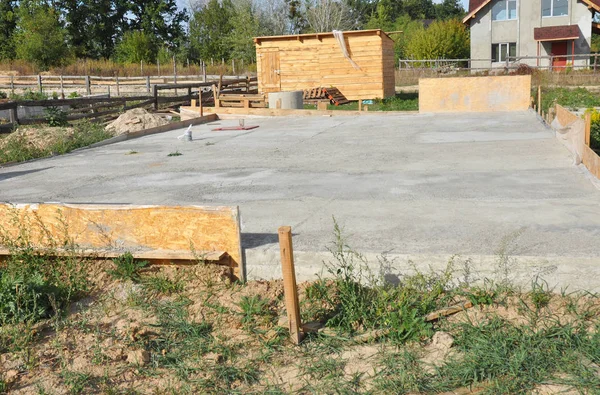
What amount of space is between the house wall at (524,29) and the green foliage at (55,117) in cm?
3308

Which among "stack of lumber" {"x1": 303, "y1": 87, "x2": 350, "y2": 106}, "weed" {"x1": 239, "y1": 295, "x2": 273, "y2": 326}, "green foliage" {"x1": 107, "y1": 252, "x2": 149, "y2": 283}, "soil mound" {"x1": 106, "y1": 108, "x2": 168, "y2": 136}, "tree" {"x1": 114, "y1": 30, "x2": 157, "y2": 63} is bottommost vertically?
"weed" {"x1": 239, "y1": 295, "x2": 273, "y2": 326}

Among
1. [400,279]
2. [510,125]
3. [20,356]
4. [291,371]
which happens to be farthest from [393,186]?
[510,125]

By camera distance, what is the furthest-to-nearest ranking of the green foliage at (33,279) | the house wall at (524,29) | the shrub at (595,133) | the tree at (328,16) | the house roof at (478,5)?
the tree at (328,16) < the house wall at (524,29) < the house roof at (478,5) < the shrub at (595,133) < the green foliage at (33,279)

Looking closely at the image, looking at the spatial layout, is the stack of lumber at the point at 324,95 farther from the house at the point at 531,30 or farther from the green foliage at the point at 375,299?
the green foliage at the point at 375,299

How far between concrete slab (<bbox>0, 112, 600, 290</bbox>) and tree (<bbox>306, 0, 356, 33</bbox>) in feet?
172

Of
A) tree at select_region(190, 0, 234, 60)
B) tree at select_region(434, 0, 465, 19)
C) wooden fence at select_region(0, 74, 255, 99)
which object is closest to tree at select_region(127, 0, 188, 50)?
tree at select_region(190, 0, 234, 60)

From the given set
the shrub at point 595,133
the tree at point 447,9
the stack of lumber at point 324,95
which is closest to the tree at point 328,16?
the tree at point 447,9

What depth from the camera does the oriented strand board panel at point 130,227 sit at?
5.48 m

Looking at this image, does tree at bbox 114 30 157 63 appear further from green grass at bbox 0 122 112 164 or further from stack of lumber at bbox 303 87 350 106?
green grass at bbox 0 122 112 164

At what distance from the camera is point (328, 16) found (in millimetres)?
64625

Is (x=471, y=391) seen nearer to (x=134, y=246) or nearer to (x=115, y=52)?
(x=134, y=246)

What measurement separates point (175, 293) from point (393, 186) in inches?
153

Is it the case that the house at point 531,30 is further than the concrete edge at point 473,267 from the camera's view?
Yes

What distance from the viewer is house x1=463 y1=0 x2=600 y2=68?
41844 mm
